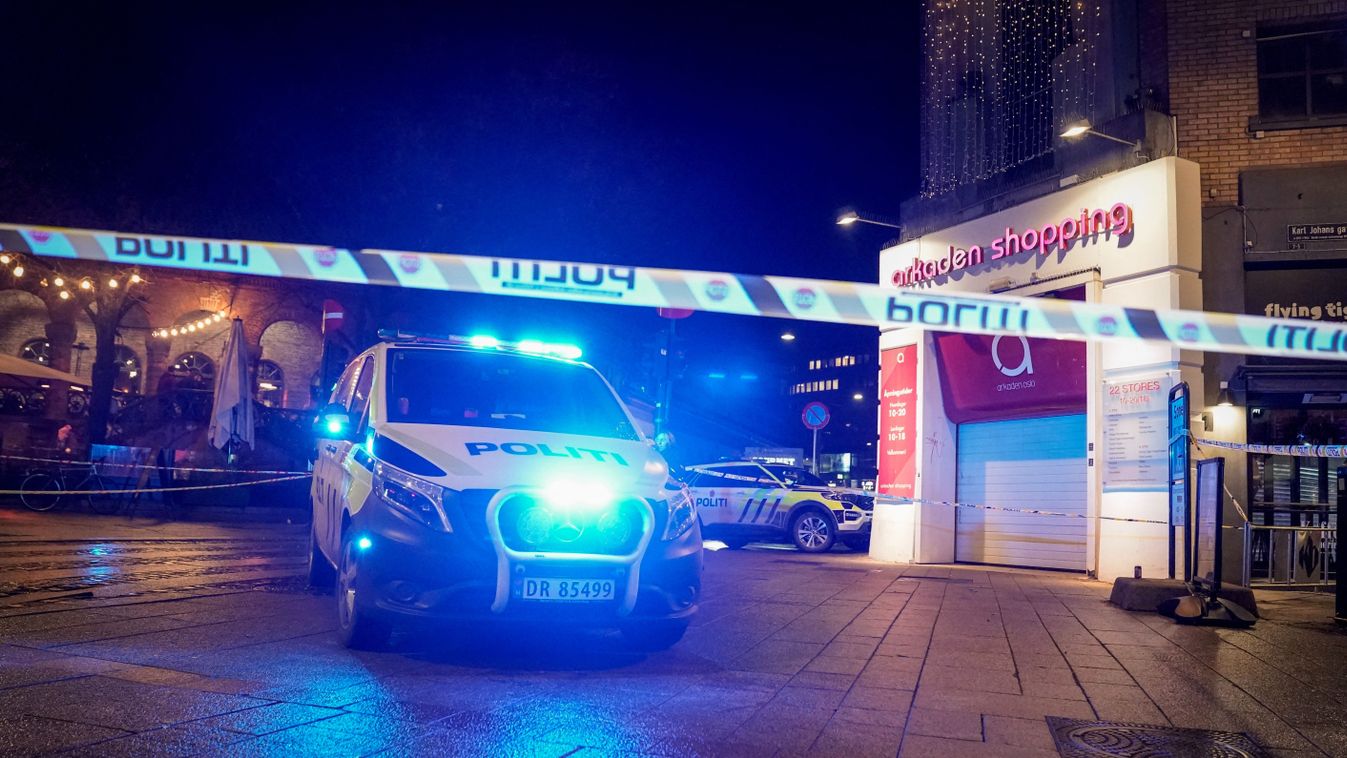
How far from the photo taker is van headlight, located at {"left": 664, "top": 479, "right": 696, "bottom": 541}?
6.20 metres

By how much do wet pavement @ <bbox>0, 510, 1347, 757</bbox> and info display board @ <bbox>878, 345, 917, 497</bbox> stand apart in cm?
850

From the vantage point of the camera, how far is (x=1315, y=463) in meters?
14.6

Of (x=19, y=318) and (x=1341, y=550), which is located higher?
(x=19, y=318)

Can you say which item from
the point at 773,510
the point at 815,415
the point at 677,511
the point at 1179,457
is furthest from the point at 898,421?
the point at 677,511

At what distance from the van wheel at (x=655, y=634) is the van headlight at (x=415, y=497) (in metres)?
1.33

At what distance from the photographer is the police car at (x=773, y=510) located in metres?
18.8

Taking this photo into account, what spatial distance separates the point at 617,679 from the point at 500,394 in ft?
8.27

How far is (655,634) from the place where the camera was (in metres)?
6.53

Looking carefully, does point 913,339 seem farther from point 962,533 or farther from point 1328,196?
point 1328,196

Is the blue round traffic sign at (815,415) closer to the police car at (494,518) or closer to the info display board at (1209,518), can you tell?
the info display board at (1209,518)

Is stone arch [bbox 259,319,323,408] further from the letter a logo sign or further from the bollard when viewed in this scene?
the bollard

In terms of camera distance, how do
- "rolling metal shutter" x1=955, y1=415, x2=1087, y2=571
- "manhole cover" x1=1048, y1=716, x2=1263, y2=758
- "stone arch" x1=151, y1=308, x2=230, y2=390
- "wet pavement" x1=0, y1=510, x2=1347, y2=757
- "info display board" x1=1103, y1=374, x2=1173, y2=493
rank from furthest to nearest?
"stone arch" x1=151, y1=308, x2=230, y2=390 < "rolling metal shutter" x1=955, y1=415, x2=1087, y2=571 < "info display board" x1=1103, y1=374, x2=1173, y2=493 < "manhole cover" x1=1048, y1=716, x2=1263, y2=758 < "wet pavement" x1=0, y1=510, x2=1347, y2=757

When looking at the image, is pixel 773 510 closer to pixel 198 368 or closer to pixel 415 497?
pixel 415 497

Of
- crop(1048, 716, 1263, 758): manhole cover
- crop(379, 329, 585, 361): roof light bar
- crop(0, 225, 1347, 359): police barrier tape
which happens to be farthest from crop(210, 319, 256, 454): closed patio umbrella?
crop(1048, 716, 1263, 758): manhole cover
